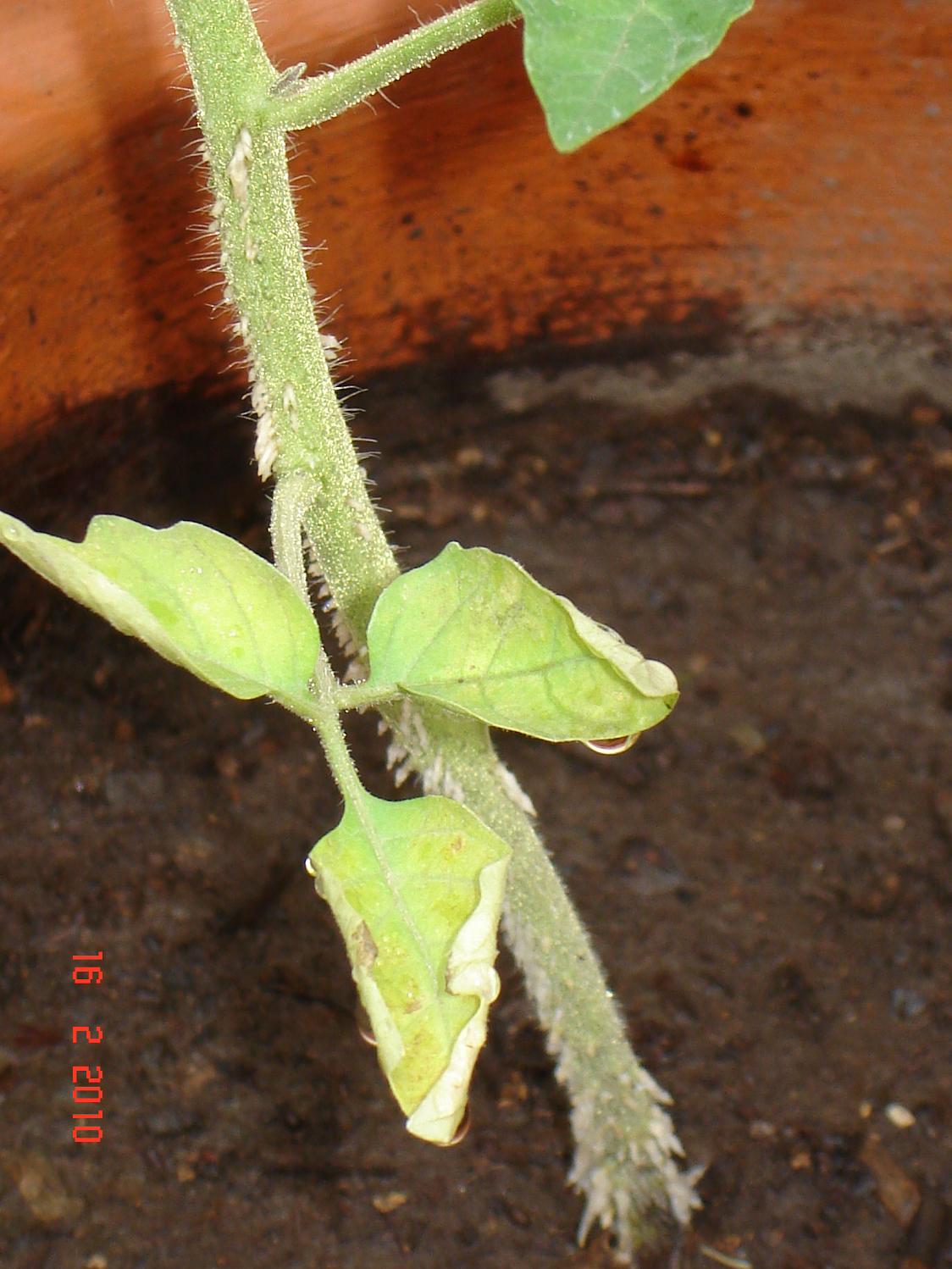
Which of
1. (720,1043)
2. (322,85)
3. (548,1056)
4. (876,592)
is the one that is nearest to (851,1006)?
(720,1043)

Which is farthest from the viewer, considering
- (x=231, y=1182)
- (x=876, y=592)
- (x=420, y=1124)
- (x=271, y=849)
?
(x=876, y=592)

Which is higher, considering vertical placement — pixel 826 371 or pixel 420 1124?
pixel 420 1124

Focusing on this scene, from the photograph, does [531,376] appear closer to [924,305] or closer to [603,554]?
[603,554]

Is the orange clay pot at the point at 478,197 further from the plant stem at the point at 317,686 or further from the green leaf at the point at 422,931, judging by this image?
the green leaf at the point at 422,931

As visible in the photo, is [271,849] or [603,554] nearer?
[271,849]

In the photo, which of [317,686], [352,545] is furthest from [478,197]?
[317,686]

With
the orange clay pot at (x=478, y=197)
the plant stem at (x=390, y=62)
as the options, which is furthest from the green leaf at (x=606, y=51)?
the orange clay pot at (x=478, y=197)
